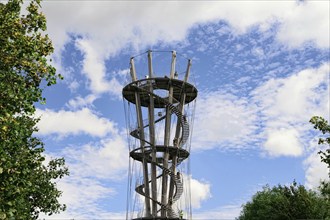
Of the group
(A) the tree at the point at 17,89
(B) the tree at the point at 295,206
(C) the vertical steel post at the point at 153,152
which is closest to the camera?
(A) the tree at the point at 17,89

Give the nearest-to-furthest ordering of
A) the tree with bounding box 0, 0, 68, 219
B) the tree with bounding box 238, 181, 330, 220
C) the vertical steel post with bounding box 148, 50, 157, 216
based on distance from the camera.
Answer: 1. the tree with bounding box 0, 0, 68, 219
2. the vertical steel post with bounding box 148, 50, 157, 216
3. the tree with bounding box 238, 181, 330, 220

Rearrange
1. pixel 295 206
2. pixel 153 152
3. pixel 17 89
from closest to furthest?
pixel 17 89 → pixel 153 152 → pixel 295 206

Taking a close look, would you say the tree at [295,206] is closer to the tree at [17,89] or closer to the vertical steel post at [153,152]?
the vertical steel post at [153,152]

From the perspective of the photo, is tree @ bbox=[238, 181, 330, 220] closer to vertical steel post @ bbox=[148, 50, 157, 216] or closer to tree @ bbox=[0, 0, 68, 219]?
vertical steel post @ bbox=[148, 50, 157, 216]

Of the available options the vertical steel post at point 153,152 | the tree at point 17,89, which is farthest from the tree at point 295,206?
the tree at point 17,89

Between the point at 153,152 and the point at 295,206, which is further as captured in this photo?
the point at 295,206

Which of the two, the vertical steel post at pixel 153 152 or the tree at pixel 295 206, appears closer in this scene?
the vertical steel post at pixel 153 152

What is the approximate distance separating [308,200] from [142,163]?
23611mm

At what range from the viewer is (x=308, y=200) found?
50406 mm

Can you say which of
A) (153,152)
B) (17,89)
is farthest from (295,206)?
(17,89)

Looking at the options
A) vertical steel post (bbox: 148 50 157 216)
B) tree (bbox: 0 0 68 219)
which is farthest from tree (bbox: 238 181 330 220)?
tree (bbox: 0 0 68 219)

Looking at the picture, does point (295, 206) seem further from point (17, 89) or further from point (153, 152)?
point (17, 89)

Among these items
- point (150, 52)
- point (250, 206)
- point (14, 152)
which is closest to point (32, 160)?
point (14, 152)

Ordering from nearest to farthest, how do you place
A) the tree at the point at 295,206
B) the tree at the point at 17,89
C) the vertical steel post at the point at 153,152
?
the tree at the point at 17,89 < the vertical steel post at the point at 153,152 < the tree at the point at 295,206
